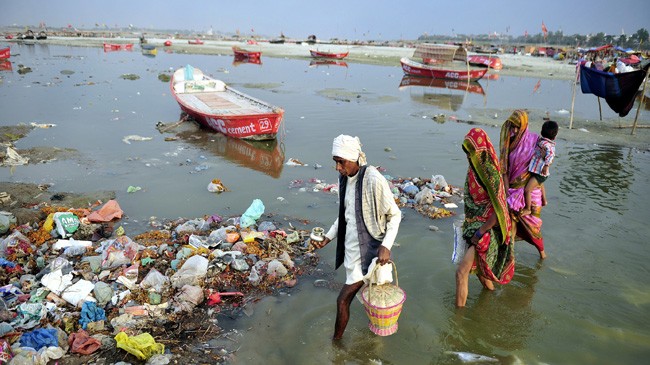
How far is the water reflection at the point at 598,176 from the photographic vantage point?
6.93 meters

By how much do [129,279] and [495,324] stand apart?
3622 millimetres

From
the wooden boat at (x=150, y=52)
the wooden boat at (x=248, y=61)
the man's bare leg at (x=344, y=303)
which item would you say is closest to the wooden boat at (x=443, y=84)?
the wooden boat at (x=248, y=61)

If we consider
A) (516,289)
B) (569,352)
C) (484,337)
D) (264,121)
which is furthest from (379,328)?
(264,121)

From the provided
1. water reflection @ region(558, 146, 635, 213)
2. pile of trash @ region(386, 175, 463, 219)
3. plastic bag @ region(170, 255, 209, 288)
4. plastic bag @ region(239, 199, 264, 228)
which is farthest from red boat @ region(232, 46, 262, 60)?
plastic bag @ region(170, 255, 209, 288)

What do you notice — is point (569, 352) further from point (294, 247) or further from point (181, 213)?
point (181, 213)

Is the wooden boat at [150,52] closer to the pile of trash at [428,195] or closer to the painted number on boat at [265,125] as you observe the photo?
the painted number on boat at [265,125]

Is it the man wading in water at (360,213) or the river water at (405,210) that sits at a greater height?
the man wading in water at (360,213)

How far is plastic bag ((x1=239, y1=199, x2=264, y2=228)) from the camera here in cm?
546

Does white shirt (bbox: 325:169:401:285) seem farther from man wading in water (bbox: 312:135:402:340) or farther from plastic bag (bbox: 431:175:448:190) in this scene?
plastic bag (bbox: 431:175:448:190)

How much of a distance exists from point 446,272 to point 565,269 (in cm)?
142

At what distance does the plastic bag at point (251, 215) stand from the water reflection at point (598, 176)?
201 inches

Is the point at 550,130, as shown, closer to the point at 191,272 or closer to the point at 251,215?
the point at 251,215

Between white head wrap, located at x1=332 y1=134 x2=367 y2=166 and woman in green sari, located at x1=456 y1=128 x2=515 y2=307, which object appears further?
woman in green sari, located at x1=456 y1=128 x2=515 y2=307

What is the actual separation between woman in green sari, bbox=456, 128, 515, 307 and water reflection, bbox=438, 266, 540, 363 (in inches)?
8.2
